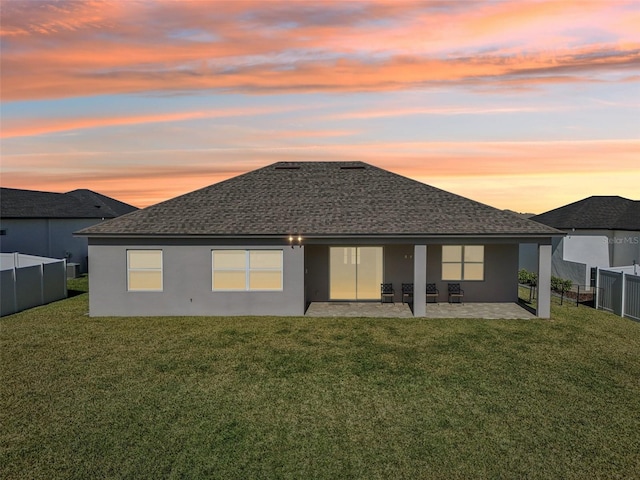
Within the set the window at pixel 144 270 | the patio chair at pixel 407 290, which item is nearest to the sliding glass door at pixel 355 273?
the patio chair at pixel 407 290

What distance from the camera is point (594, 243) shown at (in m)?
26.2

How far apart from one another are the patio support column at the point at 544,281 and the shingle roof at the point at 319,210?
2.57 feet

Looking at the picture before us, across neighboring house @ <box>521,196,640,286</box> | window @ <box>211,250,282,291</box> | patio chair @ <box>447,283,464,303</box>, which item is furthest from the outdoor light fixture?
neighboring house @ <box>521,196,640,286</box>

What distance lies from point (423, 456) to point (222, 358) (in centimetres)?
625

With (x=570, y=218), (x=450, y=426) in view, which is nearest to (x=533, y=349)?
(x=450, y=426)

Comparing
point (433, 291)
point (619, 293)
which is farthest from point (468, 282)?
point (619, 293)

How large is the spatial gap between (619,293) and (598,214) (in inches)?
500

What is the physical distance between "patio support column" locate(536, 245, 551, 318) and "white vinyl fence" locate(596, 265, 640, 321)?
296 centimetres

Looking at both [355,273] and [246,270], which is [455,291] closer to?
[355,273]

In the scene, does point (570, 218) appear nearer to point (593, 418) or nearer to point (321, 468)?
point (593, 418)

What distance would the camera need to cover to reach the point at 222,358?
453 inches

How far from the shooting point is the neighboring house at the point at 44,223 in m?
30.2

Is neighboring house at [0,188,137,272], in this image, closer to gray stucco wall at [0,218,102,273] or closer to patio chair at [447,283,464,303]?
gray stucco wall at [0,218,102,273]

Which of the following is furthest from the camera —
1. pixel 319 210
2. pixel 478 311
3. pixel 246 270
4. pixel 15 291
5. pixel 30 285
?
pixel 30 285
